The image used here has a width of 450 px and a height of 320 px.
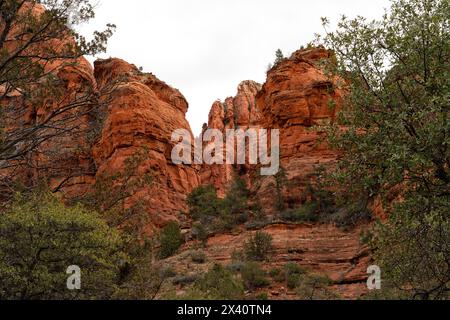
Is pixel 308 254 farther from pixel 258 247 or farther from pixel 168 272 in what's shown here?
pixel 168 272

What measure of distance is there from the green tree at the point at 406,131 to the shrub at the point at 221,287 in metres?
4.56

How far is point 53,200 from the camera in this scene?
1231 cm

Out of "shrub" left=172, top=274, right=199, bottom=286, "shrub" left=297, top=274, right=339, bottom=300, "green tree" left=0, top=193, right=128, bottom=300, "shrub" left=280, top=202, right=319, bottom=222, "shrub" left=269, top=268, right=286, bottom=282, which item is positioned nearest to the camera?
"green tree" left=0, top=193, right=128, bottom=300

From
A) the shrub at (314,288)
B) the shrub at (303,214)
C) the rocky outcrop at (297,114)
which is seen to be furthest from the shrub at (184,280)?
the rocky outcrop at (297,114)

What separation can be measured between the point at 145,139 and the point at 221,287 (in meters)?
29.4

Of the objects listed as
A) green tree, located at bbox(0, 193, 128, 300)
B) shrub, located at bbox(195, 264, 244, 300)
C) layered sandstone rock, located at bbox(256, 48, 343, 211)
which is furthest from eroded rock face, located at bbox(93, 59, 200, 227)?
green tree, located at bbox(0, 193, 128, 300)

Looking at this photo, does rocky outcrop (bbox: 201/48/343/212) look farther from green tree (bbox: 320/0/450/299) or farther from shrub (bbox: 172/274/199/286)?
green tree (bbox: 320/0/450/299)

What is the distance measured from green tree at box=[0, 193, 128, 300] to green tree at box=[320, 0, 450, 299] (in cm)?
601

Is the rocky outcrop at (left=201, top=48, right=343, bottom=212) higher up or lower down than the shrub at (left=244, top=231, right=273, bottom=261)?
higher up

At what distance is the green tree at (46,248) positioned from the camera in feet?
35.3

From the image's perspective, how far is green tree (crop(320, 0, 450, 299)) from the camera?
11164 millimetres

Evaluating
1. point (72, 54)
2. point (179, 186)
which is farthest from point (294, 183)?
point (72, 54)

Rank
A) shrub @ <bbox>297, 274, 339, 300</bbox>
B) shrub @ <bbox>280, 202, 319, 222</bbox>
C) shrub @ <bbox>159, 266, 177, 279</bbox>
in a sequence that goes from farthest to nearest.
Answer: shrub @ <bbox>280, 202, 319, 222</bbox>, shrub @ <bbox>159, 266, 177, 279</bbox>, shrub @ <bbox>297, 274, 339, 300</bbox>

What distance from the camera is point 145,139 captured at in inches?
1759
